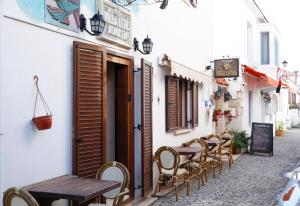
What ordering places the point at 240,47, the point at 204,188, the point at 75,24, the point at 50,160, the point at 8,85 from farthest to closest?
the point at 240,47 → the point at 204,188 → the point at 75,24 → the point at 50,160 → the point at 8,85

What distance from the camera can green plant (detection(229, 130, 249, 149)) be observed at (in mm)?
15859

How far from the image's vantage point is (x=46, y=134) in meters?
5.29

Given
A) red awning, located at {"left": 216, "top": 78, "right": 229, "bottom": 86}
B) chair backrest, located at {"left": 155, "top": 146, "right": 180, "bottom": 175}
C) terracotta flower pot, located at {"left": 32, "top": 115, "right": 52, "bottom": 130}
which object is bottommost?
chair backrest, located at {"left": 155, "top": 146, "right": 180, "bottom": 175}

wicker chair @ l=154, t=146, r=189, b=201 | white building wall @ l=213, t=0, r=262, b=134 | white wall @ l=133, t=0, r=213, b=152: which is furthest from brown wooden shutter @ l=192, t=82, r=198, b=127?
wicker chair @ l=154, t=146, r=189, b=201

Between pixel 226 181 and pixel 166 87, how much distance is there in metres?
2.75

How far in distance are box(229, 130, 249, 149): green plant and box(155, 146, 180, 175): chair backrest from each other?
7.95 metres

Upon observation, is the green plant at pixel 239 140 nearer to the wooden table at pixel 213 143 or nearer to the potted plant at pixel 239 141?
the potted plant at pixel 239 141

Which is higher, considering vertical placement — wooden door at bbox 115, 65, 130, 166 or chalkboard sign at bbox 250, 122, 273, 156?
wooden door at bbox 115, 65, 130, 166

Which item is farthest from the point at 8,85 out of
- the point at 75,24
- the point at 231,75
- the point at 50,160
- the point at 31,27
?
the point at 231,75

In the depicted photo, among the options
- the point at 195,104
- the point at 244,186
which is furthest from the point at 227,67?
the point at 244,186

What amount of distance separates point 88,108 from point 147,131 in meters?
2.40

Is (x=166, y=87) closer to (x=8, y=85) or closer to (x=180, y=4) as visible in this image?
(x=180, y=4)

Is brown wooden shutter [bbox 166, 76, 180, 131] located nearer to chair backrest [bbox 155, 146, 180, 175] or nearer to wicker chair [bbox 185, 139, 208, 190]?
wicker chair [bbox 185, 139, 208, 190]

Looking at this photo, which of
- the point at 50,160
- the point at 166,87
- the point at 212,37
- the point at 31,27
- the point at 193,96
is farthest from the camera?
the point at 212,37
